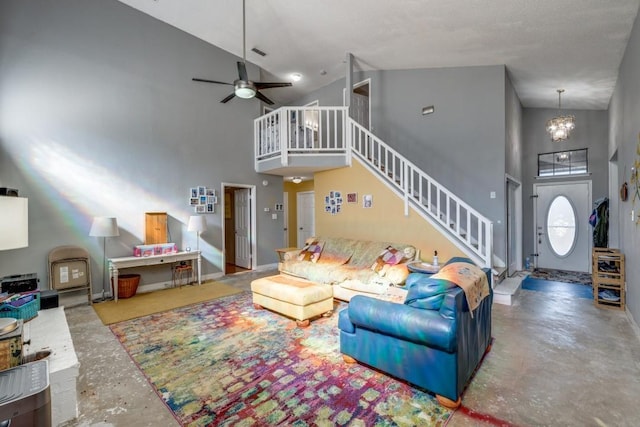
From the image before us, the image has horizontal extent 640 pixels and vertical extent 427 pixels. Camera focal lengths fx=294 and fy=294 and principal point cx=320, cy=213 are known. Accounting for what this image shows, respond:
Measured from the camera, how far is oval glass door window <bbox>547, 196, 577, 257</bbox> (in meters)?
6.59

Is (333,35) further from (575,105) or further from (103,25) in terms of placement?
(575,105)

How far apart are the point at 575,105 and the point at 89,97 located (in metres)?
9.46

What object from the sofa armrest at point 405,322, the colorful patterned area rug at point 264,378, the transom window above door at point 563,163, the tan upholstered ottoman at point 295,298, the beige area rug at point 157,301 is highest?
the transom window above door at point 563,163

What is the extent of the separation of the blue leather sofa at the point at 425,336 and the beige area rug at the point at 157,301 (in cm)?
310

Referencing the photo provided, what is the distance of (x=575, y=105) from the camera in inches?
255

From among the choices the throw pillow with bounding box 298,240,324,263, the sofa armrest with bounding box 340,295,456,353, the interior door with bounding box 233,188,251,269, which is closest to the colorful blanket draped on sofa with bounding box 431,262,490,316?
the sofa armrest with bounding box 340,295,456,353

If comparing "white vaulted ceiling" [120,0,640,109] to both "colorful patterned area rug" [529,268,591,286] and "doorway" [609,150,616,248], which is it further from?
"colorful patterned area rug" [529,268,591,286]

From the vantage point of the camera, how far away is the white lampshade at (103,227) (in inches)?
173

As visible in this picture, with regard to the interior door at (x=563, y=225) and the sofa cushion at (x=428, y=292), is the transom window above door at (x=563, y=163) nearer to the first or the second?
the interior door at (x=563, y=225)

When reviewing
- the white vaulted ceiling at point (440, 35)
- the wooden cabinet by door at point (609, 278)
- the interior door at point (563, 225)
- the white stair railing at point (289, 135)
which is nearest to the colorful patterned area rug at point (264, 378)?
Answer: the white stair railing at point (289, 135)

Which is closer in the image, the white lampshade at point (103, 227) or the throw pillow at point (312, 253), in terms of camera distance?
the white lampshade at point (103, 227)

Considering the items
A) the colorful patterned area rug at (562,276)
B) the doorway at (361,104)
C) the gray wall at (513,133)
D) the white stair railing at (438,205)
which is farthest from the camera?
the doorway at (361,104)

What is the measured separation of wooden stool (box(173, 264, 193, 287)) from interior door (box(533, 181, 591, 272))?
7.81m

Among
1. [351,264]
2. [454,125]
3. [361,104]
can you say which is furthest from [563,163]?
[351,264]
